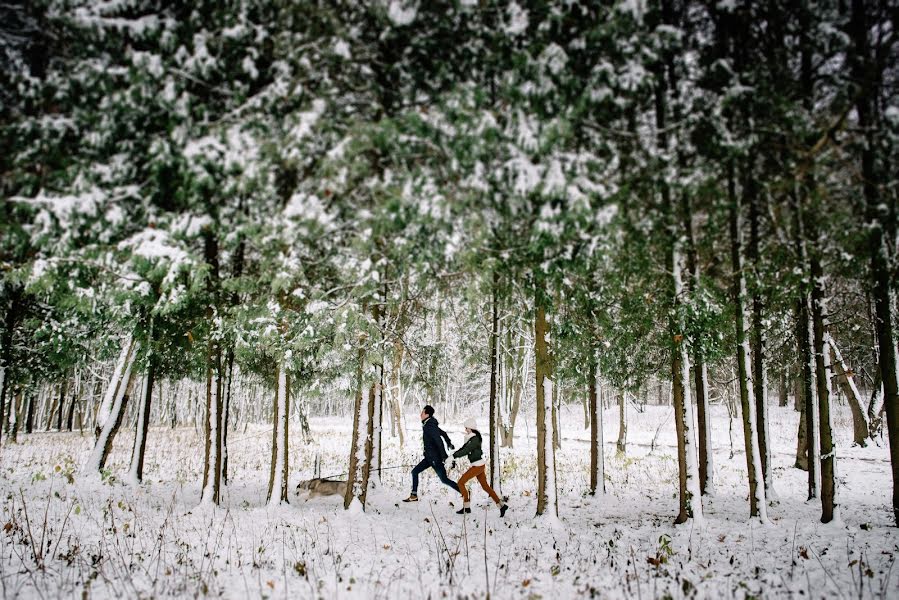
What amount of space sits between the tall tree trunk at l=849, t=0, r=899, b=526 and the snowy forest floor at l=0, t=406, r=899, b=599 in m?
2.15

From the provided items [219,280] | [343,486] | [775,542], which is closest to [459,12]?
[219,280]

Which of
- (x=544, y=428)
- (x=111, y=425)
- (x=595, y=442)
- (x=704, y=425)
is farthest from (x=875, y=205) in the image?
(x=111, y=425)

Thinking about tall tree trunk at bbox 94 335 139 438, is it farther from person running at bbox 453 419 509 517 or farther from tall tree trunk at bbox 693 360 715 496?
tall tree trunk at bbox 693 360 715 496

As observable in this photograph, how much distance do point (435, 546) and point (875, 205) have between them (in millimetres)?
7771

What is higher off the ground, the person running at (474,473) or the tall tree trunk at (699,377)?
the tall tree trunk at (699,377)

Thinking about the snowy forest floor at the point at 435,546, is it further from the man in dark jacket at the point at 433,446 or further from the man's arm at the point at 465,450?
the man's arm at the point at 465,450

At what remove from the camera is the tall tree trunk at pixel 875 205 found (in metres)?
5.89

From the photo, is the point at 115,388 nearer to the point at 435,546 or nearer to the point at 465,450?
the point at 465,450

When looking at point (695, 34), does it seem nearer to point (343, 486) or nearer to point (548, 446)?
point (548, 446)

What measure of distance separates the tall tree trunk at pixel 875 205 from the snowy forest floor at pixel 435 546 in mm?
2148

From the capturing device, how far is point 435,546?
704 cm

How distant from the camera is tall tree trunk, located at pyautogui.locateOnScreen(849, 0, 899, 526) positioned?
589 cm

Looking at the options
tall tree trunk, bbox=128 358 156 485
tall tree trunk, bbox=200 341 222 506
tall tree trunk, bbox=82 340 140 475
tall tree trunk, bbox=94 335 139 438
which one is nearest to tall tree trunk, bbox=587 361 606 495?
tall tree trunk, bbox=200 341 222 506

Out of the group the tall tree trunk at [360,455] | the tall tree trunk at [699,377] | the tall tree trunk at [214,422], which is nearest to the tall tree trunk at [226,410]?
the tall tree trunk at [214,422]
